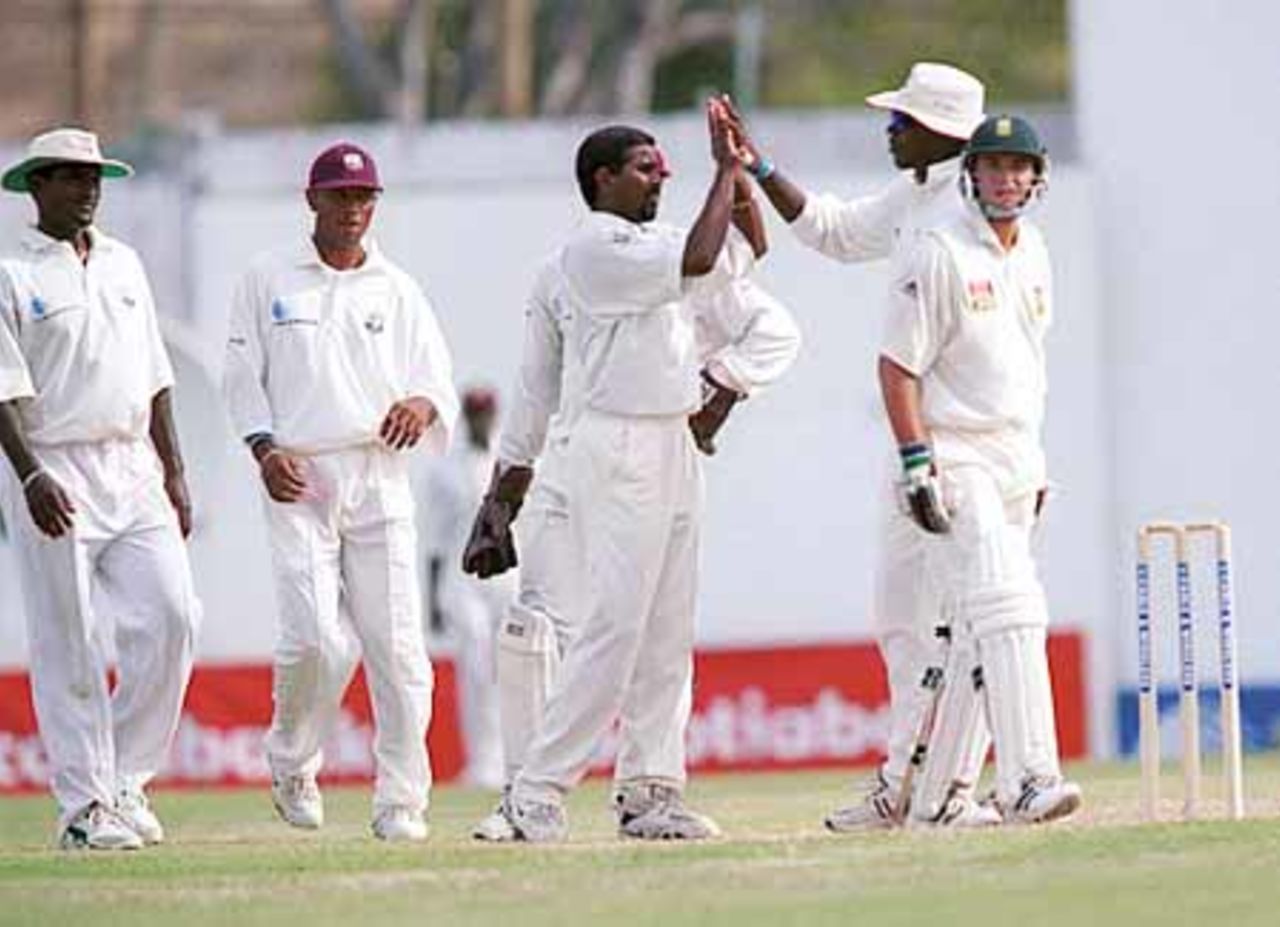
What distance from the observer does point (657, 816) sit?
1448 cm

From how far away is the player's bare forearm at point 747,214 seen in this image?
46.4 feet

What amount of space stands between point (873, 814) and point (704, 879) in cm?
200

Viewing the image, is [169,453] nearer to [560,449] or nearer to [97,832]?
[97,832]

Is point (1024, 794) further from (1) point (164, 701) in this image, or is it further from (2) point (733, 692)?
(2) point (733, 692)

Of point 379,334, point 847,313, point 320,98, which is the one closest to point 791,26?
point 320,98

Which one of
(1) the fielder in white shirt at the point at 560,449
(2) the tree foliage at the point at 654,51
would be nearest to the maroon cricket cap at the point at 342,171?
(1) the fielder in white shirt at the point at 560,449

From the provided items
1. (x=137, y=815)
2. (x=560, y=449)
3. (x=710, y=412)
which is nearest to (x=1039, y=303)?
(x=710, y=412)

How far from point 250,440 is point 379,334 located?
1.79ft

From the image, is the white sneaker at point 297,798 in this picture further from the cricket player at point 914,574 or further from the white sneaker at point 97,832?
the cricket player at point 914,574

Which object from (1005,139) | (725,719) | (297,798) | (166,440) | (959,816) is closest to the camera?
(1005,139)

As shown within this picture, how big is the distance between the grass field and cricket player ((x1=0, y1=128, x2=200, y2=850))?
356 millimetres

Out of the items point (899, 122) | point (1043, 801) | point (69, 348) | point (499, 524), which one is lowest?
point (1043, 801)

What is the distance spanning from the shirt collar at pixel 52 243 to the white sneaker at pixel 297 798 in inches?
73.3

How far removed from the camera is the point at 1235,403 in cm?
2512
